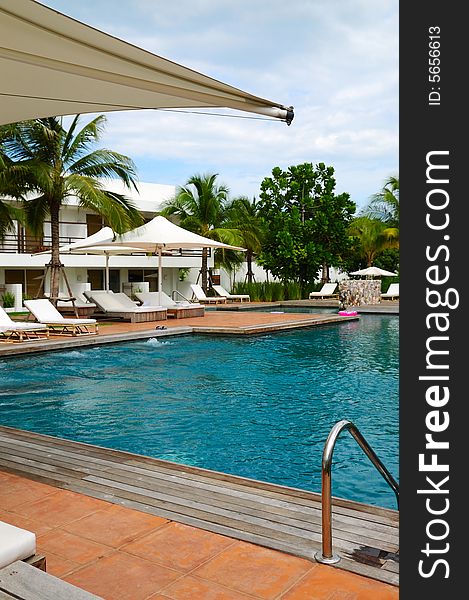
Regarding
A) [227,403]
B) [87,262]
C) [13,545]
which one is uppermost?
[87,262]

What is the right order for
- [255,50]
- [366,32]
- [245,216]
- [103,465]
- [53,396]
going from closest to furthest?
[103,465] → [366,32] → [255,50] → [53,396] → [245,216]

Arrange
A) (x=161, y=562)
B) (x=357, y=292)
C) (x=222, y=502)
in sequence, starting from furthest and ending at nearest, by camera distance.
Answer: (x=357, y=292)
(x=222, y=502)
(x=161, y=562)

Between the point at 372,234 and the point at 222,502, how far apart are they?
31.2 m

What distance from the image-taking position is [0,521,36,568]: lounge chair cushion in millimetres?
2568

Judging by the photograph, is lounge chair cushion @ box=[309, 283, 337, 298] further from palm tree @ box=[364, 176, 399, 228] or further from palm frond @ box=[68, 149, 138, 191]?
palm frond @ box=[68, 149, 138, 191]

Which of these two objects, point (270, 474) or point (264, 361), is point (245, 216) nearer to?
point (264, 361)

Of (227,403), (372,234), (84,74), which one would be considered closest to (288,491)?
(84,74)

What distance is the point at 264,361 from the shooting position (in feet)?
40.9

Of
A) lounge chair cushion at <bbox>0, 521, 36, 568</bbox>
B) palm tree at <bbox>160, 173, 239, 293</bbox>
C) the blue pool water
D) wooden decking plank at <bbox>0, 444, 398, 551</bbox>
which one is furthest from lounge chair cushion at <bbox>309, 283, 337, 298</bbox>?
lounge chair cushion at <bbox>0, 521, 36, 568</bbox>

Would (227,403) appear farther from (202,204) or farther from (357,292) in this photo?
(202,204)

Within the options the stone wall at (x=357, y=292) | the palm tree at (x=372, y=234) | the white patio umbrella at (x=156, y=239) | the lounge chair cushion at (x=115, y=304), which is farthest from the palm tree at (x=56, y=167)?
the palm tree at (x=372, y=234)

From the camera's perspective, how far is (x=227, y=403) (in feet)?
29.3

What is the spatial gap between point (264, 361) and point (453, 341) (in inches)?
424

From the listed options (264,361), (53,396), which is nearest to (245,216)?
(264,361)
